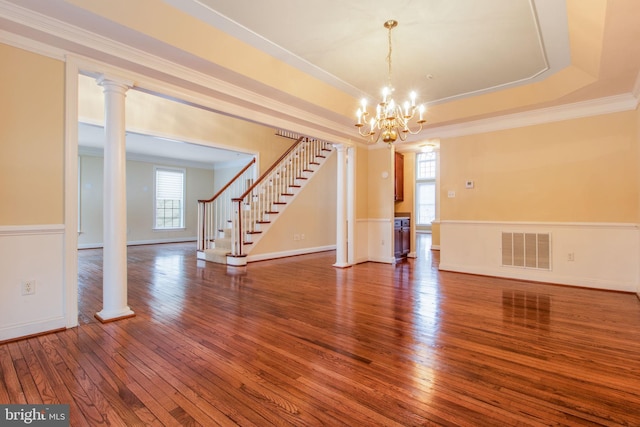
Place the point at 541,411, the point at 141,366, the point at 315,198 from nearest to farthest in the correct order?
the point at 541,411
the point at 141,366
the point at 315,198

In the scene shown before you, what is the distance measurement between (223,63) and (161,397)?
9.40 feet

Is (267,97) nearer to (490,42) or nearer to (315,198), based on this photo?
(490,42)

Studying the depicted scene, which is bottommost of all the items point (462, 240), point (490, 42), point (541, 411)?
point (541, 411)

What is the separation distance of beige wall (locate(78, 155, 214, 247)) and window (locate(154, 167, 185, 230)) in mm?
165

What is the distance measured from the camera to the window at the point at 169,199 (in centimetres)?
973

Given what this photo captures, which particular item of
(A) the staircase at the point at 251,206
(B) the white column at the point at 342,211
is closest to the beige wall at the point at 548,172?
(B) the white column at the point at 342,211

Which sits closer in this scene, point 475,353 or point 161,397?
point 161,397

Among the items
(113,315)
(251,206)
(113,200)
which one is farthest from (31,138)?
(251,206)

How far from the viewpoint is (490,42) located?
10.1 feet

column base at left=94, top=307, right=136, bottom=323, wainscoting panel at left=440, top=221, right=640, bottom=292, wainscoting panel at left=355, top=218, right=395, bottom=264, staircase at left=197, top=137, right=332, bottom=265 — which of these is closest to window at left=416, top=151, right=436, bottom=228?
staircase at left=197, top=137, right=332, bottom=265

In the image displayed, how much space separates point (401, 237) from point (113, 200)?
5.37m

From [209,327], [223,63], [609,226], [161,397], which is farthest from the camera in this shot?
[609,226]

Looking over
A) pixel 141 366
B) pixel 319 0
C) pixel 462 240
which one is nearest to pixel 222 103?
pixel 319 0

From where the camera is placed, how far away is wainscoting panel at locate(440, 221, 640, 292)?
3941 millimetres
